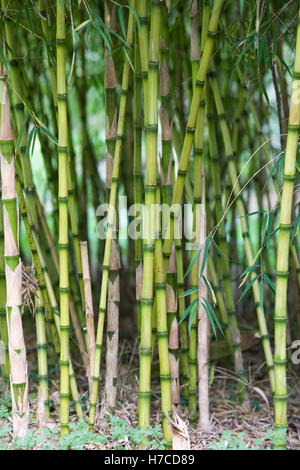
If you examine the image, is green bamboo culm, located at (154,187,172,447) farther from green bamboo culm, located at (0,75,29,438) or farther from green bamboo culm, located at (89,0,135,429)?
green bamboo culm, located at (0,75,29,438)

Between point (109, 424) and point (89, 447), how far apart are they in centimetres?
18

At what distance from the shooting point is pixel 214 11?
1482 millimetres

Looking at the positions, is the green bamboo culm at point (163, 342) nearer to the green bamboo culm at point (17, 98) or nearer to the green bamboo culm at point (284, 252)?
the green bamboo culm at point (284, 252)

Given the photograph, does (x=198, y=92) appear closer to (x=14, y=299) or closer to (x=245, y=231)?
(x=245, y=231)

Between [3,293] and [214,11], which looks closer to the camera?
[214,11]

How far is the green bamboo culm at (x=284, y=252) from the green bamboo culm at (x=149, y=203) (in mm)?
361

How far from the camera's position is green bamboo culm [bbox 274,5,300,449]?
56.4 inches

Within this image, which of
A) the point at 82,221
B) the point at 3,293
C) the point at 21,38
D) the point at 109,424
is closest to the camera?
the point at 109,424

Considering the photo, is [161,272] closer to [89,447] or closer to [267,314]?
[89,447]

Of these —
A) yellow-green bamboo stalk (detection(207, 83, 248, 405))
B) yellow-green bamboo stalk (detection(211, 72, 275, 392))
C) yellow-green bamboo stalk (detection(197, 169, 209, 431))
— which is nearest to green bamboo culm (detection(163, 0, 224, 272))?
yellow-green bamboo stalk (detection(197, 169, 209, 431))

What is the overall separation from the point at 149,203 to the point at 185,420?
80 centimetres

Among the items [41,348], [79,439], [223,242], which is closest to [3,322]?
[41,348]

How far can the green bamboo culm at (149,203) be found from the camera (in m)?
1.51
